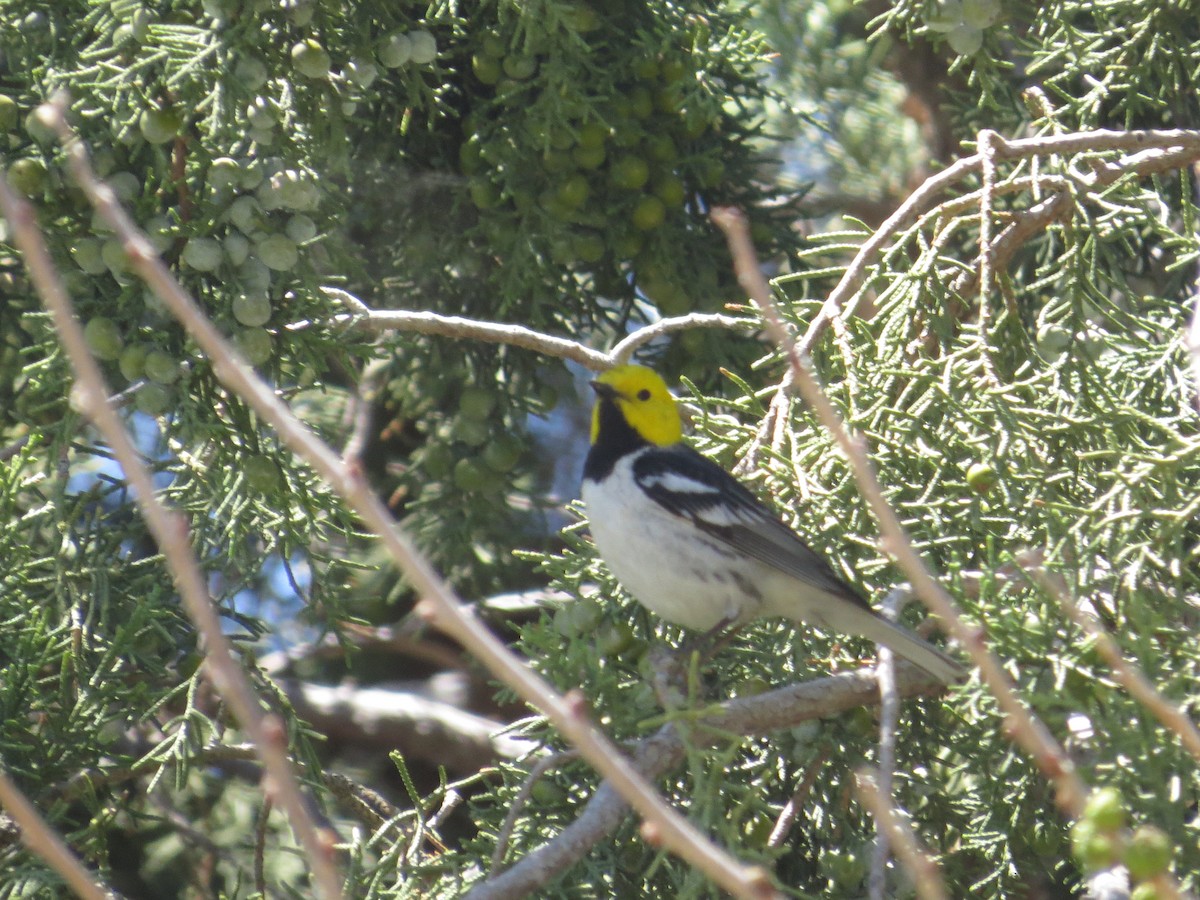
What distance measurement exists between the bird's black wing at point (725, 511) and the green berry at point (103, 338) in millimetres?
1416

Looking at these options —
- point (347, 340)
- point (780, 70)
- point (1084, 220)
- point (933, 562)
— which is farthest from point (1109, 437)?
point (780, 70)

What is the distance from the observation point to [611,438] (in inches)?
146

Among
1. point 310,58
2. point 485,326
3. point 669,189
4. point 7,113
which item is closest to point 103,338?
point 7,113

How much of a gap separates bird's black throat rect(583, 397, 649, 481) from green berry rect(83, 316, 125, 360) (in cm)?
141

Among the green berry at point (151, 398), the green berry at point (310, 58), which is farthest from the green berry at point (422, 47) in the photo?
the green berry at point (151, 398)

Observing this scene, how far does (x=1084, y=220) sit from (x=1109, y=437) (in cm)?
68

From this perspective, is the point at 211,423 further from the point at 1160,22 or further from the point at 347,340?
the point at 1160,22

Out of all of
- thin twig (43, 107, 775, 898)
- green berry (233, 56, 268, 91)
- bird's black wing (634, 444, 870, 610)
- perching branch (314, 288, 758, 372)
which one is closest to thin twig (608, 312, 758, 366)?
perching branch (314, 288, 758, 372)

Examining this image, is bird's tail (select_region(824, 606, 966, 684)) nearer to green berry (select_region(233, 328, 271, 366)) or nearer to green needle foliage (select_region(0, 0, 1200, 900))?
green needle foliage (select_region(0, 0, 1200, 900))

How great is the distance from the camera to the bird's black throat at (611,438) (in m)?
3.62

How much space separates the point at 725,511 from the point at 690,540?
0.62 ft

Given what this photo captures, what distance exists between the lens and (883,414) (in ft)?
9.25

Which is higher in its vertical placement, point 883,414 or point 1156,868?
point 1156,868

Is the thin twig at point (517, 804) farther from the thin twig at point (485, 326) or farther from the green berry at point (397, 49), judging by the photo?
the green berry at point (397, 49)
